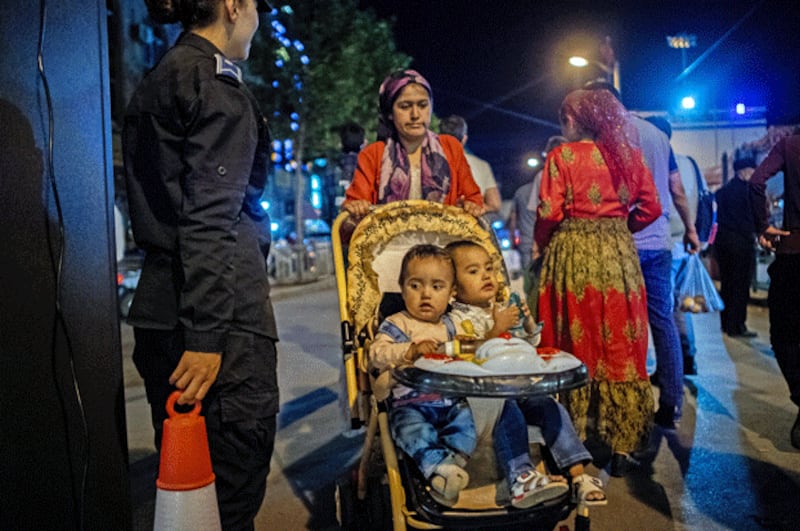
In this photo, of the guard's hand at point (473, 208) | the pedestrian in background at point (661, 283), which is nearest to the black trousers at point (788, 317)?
the pedestrian in background at point (661, 283)

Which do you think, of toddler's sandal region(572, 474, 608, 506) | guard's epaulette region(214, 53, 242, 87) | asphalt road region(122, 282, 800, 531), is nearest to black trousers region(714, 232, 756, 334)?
asphalt road region(122, 282, 800, 531)

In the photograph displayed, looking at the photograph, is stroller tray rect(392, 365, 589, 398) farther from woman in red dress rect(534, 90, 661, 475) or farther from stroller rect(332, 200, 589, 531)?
woman in red dress rect(534, 90, 661, 475)

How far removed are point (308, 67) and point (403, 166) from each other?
2168cm

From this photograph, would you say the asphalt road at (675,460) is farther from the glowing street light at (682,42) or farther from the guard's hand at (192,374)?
the glowing street light at (682,42)

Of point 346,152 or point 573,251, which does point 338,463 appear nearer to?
point 573,251

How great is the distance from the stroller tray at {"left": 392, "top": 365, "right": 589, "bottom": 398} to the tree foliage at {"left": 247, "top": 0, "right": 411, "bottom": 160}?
23233 millimetres

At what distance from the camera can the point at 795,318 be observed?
4.80m

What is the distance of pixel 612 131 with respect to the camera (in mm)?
4270

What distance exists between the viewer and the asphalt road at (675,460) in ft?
12.2

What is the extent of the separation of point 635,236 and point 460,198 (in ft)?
4.82

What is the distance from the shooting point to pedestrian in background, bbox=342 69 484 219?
13.9 ft

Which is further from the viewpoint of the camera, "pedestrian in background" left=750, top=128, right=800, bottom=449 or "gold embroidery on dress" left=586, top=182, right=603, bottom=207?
"pedestrian in background" left=750, top=128, right=800, bottom=449

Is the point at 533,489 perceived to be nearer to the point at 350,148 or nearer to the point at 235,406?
the point at 235,406

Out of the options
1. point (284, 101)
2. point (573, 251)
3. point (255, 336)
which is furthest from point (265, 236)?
point (284, 101)
